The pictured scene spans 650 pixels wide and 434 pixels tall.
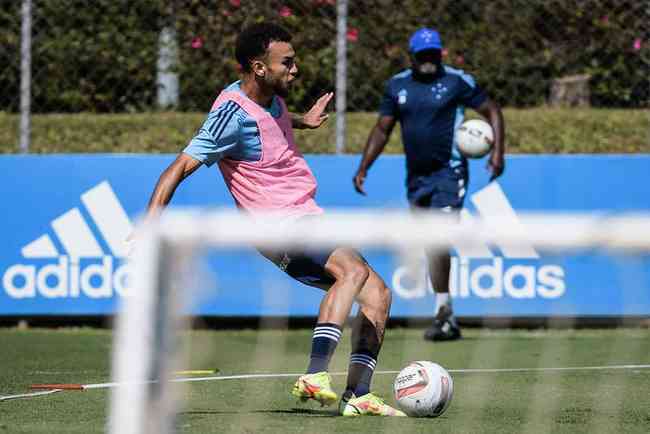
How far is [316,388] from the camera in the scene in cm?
605

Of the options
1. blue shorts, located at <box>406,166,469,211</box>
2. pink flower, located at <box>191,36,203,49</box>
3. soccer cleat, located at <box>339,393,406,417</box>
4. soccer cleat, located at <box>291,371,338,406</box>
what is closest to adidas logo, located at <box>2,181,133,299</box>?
pink flower, located at <box>191,36,203,49</box>

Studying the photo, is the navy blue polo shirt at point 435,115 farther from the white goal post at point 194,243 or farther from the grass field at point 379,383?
the white goal post at point 194,243

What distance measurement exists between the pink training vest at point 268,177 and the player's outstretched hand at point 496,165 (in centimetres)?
366

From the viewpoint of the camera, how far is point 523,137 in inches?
481

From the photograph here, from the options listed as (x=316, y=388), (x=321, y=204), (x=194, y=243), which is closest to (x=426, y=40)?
(x=321, y=204)

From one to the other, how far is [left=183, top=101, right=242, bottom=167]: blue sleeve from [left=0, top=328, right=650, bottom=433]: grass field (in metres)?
1.18

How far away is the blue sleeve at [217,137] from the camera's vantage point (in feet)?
20.7

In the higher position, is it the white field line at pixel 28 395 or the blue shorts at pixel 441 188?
the blue shorts at pixel 441 188

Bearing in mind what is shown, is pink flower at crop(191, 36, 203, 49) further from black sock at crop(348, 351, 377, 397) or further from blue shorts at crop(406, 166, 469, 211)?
black sock at crop(348, 351, 377, 397)

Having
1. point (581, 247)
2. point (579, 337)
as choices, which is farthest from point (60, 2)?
point (581, 247)

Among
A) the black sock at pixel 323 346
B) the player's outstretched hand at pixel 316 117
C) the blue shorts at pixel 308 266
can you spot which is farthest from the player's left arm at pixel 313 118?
the black sock at pixel 323 346

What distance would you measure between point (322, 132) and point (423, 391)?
5415 mm

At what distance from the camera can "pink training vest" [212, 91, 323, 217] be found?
21.5 feet

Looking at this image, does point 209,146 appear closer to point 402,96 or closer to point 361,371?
point 361,371
